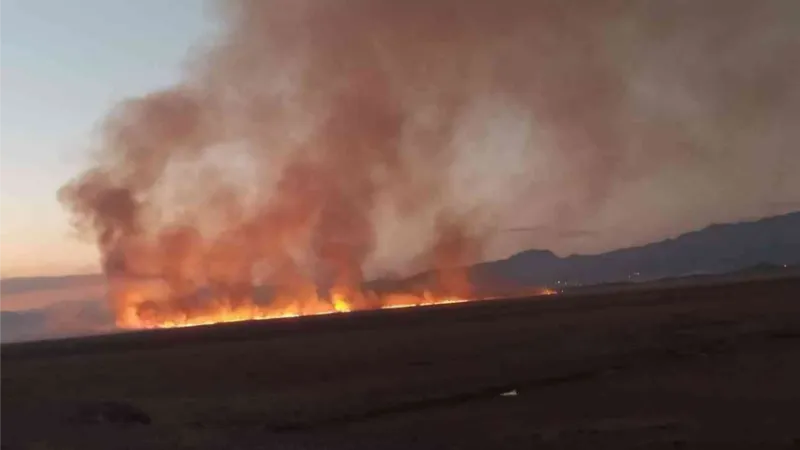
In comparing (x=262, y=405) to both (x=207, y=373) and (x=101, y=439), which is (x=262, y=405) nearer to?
(x=101, y=439)

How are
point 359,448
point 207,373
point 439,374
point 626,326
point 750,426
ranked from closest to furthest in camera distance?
point 750,426, point 359,448, point 439,374, point 207,373, point 626,326

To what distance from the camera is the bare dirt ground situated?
19375mm

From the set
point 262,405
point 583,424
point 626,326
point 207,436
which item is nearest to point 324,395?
point 262,405

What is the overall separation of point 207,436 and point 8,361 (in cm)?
5493

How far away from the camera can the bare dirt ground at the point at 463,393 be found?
19375 mm

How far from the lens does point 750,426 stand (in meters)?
18.1

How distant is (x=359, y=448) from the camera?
1934 cm

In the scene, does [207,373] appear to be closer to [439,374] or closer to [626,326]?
[439,374]

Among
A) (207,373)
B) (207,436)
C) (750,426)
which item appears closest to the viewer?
(750,426)

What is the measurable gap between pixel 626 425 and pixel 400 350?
1078 inches

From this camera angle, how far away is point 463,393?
26750mm

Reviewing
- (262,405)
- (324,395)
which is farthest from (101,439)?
(324,395)

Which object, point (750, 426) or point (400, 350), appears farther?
point (400, 350)

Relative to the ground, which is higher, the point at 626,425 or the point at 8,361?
the point at 8,361
